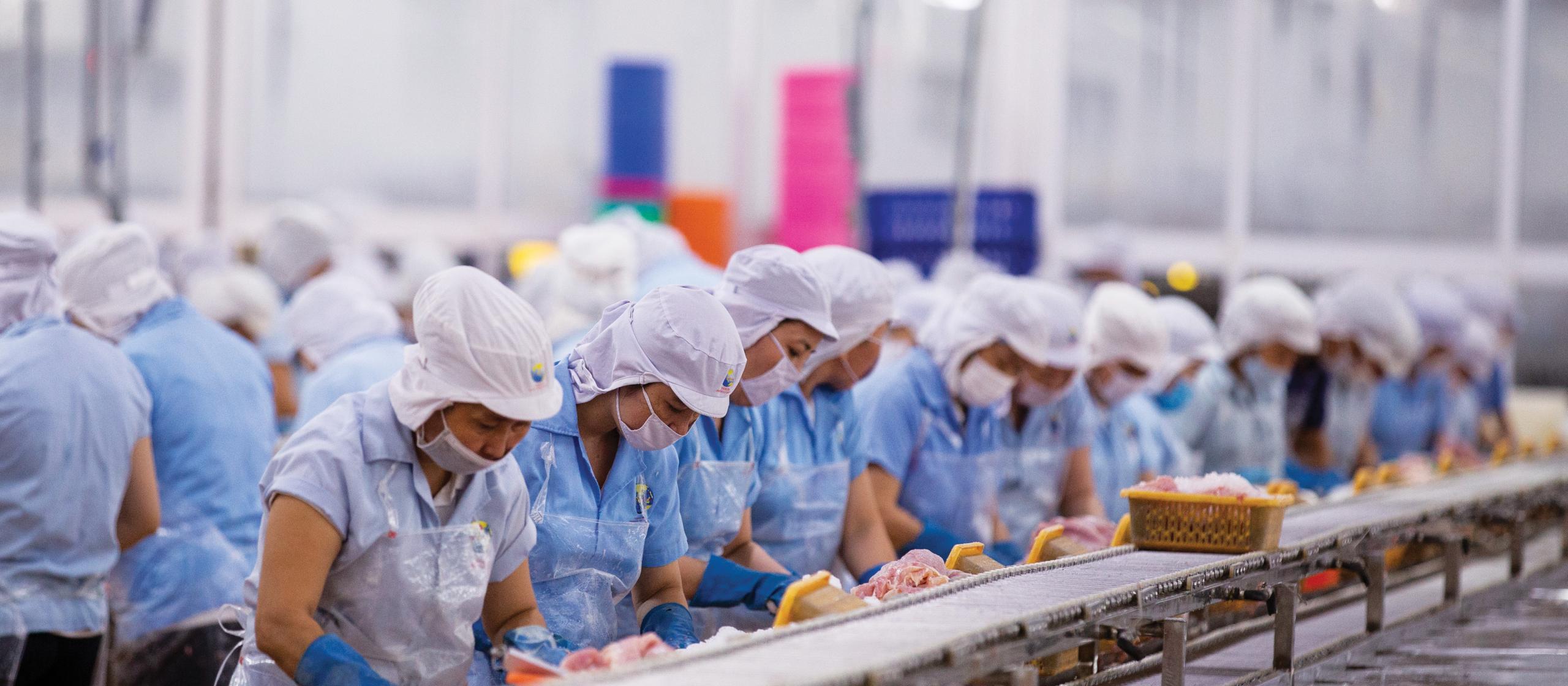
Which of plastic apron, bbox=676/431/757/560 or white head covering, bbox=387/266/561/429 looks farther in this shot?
plastic apron, bbox=676/431/757/560

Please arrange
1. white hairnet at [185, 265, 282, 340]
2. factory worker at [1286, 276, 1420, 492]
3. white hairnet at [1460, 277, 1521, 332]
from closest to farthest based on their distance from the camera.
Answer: white hairnet at [185, 265, 282, 340] → factory worker at [1286, 276, 1420, 492] → white hairnet at [1460, 277, 1521, 332]

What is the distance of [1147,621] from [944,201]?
16.7 ft

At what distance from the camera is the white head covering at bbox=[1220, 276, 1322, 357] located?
5691 millimetres

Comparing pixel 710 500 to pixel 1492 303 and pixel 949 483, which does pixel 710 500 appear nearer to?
pixel 949 483

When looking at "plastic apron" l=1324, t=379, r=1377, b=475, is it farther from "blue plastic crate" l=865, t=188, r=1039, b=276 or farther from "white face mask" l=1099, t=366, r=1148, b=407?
"white face mask" l=1099, t=366, r=1148, b=407

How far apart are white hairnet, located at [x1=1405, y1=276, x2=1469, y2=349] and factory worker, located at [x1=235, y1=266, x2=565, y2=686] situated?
6324mm

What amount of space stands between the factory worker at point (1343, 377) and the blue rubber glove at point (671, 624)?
4039 millimetres

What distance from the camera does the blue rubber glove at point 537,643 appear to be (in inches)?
90.0

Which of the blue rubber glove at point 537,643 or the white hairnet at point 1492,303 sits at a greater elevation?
the white hairnet at point 1492,303

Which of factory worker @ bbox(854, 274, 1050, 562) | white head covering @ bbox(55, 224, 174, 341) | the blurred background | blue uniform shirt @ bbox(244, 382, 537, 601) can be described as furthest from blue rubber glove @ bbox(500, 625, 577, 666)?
the blurred background

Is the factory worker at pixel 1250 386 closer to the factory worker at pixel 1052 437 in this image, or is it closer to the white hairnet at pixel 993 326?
the factory worker at pixel 1052 437

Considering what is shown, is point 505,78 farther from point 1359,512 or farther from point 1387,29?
point 1359,512

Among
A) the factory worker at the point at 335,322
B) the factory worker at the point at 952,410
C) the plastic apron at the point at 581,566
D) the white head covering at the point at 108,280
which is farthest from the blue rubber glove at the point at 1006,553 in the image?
the white head covering at the point at 108,280

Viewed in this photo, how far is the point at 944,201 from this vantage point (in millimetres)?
7578
